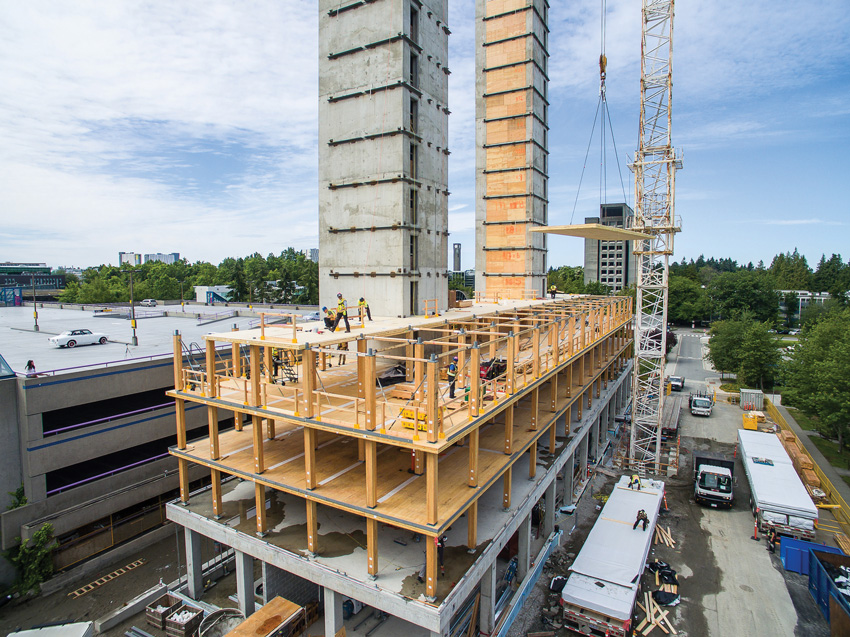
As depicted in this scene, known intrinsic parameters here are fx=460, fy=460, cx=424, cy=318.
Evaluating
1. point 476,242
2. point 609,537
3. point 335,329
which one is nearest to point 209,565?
point 335,329

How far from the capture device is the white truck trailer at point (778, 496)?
2362cm

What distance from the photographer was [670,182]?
114 ft

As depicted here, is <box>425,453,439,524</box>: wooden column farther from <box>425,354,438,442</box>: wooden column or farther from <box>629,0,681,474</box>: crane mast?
<box>629,0,681,474</box>: crane mast

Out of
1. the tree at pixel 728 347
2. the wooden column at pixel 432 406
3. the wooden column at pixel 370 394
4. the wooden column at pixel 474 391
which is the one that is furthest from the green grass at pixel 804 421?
the wooden column at pixel 370 394

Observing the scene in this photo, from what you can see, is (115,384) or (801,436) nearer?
(115,384)

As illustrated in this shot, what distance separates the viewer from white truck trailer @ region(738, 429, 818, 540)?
77.5 feet

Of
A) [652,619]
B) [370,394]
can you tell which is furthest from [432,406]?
[652,619]

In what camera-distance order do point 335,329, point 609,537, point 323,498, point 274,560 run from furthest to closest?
point 609,537 → point 335,329 → point 274,560 → point 323,498

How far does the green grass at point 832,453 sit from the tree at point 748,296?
63.8 m

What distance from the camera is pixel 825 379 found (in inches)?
1329

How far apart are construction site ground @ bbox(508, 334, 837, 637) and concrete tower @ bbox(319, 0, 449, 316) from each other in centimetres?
1517

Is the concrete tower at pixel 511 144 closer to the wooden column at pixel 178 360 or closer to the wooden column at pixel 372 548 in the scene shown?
the wooden column at pixel 178 360

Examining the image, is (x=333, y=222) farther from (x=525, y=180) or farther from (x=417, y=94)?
(x=525, y=180)

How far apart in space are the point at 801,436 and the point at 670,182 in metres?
25.4
